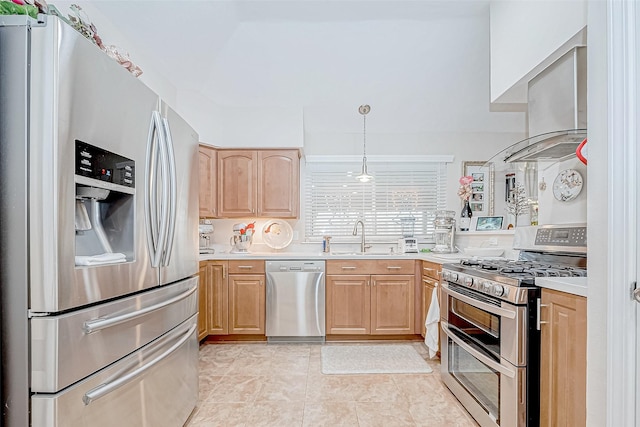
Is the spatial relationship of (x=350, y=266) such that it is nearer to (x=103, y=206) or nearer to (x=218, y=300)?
(x=218, y=300)

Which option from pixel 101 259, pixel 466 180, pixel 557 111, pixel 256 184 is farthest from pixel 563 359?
pixel 256 184

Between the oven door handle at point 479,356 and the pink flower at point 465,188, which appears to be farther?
the pink flower at point 465,188

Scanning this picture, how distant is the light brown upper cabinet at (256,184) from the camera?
4.04m

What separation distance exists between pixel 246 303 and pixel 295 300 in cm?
49

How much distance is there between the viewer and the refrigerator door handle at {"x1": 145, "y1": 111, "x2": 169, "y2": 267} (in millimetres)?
1625

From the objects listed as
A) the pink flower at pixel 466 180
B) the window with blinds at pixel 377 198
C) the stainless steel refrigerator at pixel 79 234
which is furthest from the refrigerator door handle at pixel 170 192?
the pink flower at pixel 466 180

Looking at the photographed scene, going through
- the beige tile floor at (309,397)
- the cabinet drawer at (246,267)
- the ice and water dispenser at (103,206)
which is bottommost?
the beige tile floor at (309,397)

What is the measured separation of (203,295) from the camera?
11.6ft

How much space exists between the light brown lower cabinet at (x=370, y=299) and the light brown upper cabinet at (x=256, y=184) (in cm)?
92

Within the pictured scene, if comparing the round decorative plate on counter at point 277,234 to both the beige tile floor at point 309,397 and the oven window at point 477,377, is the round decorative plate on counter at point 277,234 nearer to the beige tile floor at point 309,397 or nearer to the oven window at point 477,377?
the beige tile floor at point 309,397

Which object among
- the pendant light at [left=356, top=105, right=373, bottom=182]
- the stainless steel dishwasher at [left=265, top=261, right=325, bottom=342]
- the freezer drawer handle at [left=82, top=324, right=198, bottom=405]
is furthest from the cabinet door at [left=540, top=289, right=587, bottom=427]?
the pendant light at [left=356, top=105, right=373, bottom=182]
